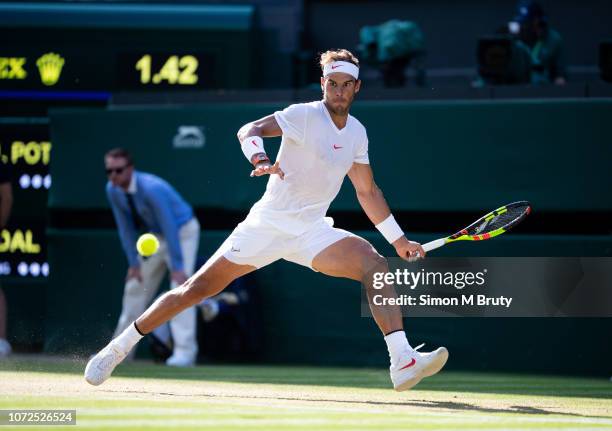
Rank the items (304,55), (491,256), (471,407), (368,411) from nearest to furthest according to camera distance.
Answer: (368,411)
(471,407)
(491,256)
(304,55)

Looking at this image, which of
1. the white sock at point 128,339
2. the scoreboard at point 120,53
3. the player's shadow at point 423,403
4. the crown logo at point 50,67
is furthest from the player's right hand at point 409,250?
the crown logo at point 50,67

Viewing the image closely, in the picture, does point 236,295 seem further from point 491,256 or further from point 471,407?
point 471,407

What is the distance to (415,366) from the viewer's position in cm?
675

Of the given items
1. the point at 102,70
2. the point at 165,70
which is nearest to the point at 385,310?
the point at 165,70

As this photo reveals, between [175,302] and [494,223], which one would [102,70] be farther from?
[494,223]

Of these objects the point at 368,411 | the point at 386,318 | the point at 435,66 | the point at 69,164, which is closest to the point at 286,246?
the point at 386,318

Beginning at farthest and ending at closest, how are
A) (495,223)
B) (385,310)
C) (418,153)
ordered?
(418,153)
(495,223)
(385,310)

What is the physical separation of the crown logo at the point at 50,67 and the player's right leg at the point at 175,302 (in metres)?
4.89

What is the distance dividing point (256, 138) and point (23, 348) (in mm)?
5790

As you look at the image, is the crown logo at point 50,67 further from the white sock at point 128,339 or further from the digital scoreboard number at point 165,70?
the white sock at point 128,339

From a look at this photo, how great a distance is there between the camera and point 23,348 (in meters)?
11.6

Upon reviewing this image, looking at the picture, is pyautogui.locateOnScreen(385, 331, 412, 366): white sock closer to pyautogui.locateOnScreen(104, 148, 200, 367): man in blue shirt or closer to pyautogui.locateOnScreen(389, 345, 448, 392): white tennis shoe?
pyautogui.locateOnScreen(389, 345, 448, 392): white tennis shoe

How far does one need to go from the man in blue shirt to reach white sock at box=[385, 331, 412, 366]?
336 cm

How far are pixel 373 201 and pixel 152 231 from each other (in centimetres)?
358
